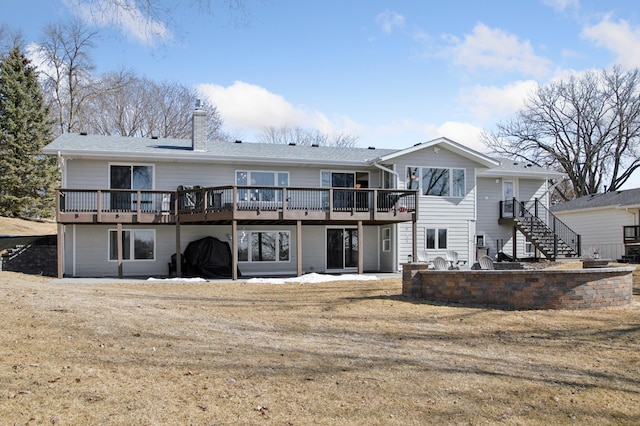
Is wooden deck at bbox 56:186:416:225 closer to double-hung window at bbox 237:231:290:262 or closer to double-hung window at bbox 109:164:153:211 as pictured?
double-hung window at bbox 109:164:153:211

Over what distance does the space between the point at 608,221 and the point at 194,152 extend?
21160mm

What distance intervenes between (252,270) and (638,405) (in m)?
15.8

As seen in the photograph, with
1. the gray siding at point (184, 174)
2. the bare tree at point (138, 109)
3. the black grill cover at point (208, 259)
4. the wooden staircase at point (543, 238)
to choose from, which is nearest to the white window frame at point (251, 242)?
the black grill cover at point (208, 259)

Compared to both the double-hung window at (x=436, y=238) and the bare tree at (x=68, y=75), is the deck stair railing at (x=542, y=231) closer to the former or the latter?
the double-hung window at (x=436, y=238)

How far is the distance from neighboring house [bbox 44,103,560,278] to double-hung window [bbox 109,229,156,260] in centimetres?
4

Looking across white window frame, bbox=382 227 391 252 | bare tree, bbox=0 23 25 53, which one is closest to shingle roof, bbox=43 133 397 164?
white window frame, bbox=382 227 391 252

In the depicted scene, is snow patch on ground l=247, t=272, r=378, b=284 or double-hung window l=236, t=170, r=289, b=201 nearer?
snow patch on ground l=247, t=272, r=378, b=284

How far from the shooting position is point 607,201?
90.5 feet

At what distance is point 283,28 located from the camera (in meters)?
8.40

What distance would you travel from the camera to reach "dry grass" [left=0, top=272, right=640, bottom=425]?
14.7 ft

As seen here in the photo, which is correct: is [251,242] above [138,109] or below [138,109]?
below

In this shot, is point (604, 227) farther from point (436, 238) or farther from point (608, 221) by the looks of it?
point (436, 238)

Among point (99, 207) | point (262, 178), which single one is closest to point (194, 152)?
point (262, 178)

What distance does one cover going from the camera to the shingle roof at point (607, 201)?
25.8 meters
